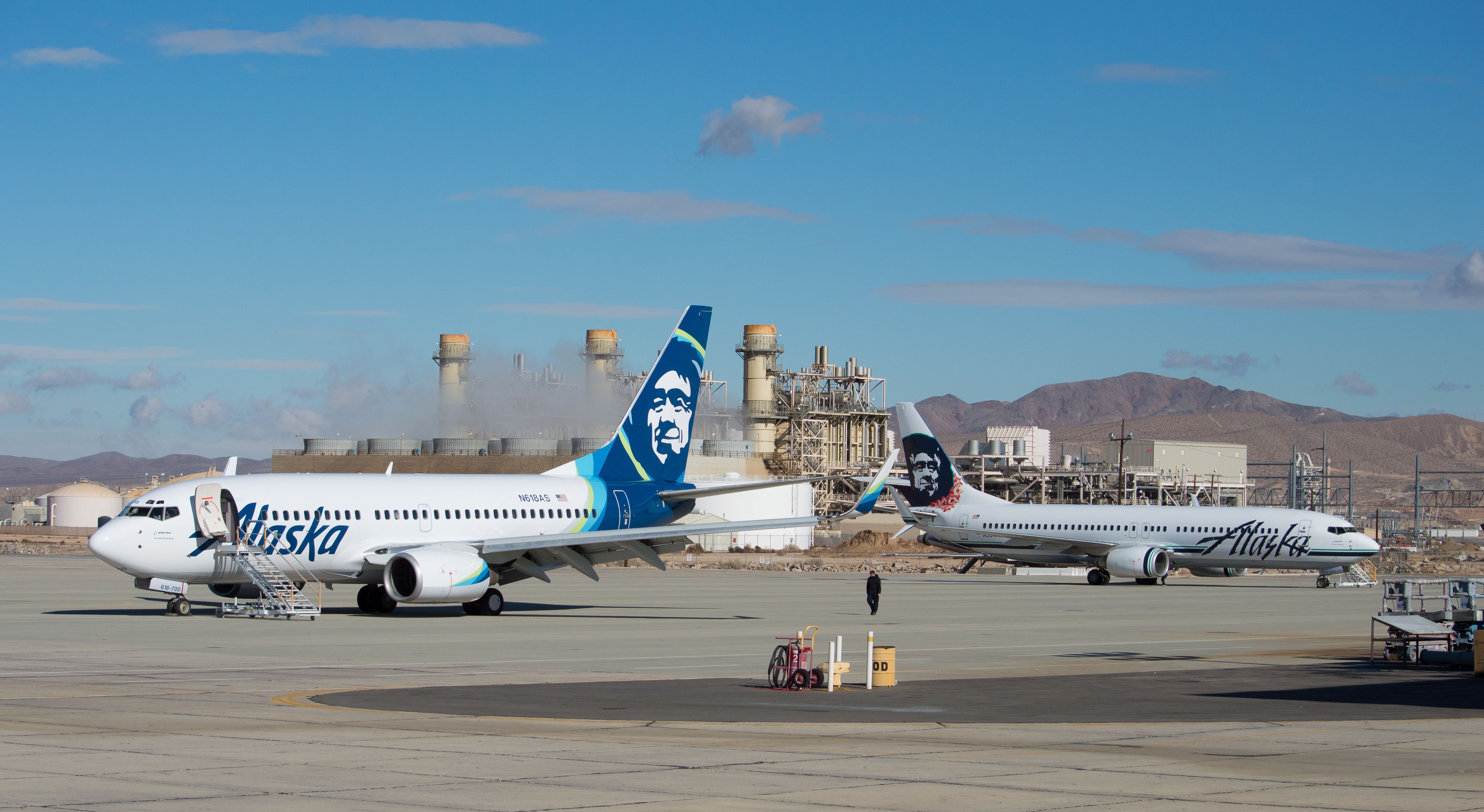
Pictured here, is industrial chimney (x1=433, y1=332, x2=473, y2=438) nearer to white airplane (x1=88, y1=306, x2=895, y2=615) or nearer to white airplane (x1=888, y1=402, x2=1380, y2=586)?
white airplane (x1=888, y1=402, x2=1380, y2=586)

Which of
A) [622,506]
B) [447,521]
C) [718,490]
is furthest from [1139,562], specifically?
[447,521]

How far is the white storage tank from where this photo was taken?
14788 cm

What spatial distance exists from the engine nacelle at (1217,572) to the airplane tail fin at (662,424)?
36194 mm

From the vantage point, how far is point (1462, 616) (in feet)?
93.9

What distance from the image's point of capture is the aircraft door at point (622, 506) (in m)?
44.5

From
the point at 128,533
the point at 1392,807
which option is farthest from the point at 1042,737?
the point at 128,533

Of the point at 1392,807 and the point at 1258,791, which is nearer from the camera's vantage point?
the point at 1392,807

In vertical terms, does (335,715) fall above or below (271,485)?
below

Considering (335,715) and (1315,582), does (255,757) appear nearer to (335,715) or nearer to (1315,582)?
(335,715)

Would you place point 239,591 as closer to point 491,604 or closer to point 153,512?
point 153,512

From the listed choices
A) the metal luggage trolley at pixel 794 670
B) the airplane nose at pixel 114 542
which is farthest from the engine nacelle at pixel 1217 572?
the metal luggage trolley at pixel 794 670

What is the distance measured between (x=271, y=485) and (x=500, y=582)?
23.0 feet

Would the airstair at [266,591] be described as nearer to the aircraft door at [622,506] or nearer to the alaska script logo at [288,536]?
the alaska script logo at [288,536]

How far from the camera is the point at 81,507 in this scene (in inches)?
5827
